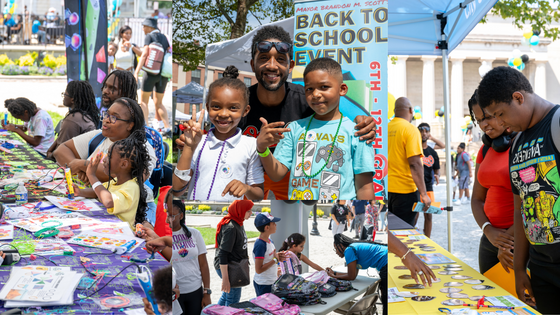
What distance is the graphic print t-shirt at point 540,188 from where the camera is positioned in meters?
1.75

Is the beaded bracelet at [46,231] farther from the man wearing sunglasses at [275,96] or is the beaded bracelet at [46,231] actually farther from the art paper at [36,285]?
the man wearing sunglasses at [275,96]

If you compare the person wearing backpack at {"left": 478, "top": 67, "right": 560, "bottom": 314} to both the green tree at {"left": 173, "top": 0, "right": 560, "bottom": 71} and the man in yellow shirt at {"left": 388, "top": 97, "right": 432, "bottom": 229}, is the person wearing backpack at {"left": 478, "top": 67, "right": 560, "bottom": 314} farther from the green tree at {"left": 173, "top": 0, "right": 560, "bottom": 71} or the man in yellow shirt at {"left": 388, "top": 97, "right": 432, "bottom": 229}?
the man in yellow shirt at {"left": 388, "top": 97, "right": 432, "bottom": 229}

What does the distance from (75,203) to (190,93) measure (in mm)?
1939

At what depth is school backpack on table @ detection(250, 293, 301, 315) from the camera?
1.65m

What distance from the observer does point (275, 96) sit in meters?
1.79

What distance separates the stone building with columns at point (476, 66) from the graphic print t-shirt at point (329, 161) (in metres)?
22.3

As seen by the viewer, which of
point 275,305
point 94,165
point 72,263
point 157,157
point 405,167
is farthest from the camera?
point 405,167

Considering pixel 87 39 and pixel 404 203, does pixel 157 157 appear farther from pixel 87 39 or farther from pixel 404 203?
pixel 404 203

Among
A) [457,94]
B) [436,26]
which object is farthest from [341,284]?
[457,94]

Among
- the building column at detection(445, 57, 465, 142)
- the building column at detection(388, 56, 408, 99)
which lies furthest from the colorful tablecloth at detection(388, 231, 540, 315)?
the building column at detection(445, 57, 465, 142)

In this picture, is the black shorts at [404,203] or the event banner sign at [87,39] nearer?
the black shorts at [404,203]

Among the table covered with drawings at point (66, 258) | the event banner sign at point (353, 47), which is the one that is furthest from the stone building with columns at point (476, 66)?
the event banner sign at point (353, 47)

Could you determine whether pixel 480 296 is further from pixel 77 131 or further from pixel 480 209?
pixel 77 131

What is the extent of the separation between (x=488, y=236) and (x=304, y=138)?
126cm
